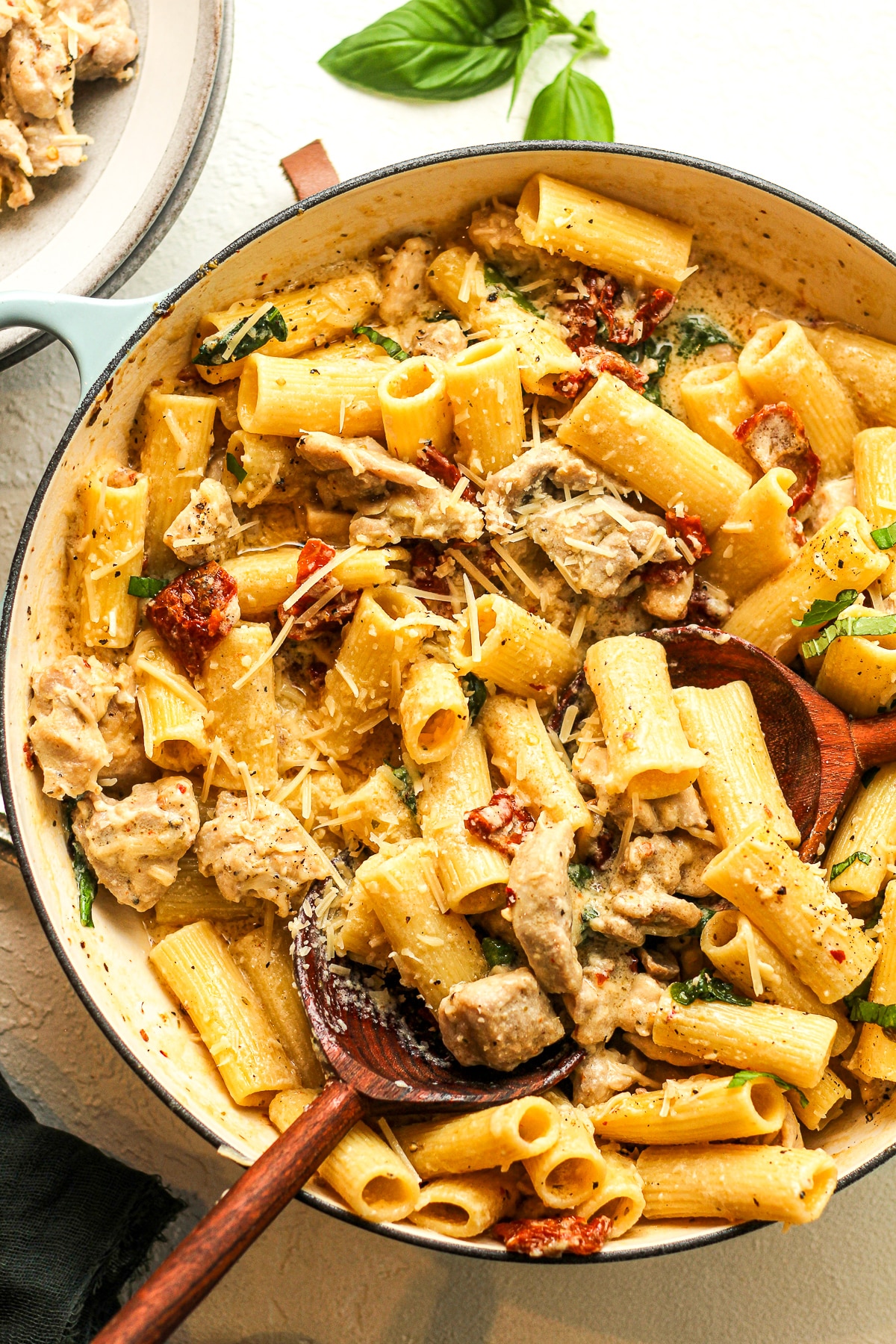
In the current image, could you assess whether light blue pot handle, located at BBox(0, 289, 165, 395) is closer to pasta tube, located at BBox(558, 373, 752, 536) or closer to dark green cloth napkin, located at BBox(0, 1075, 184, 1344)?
pasta tube, located at BBox(558, 373, 752, 536)

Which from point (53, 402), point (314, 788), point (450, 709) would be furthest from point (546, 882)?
point (53, 402)

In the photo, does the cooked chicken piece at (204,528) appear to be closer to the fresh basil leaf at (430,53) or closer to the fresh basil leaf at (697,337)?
the fresh basil leaf at (697,337)

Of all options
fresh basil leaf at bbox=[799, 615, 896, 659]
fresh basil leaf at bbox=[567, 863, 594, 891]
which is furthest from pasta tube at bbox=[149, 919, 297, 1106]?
fresh basil leaf at bbox=[799, 615, 896, 659]

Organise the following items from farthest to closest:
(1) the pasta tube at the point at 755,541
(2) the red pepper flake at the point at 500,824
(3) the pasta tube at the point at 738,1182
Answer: (1) the pasta tube at the point at 755,541 < (2) the red pepper flake at the point at 500,824 < (3) the pasta tube at the point at 738,1182

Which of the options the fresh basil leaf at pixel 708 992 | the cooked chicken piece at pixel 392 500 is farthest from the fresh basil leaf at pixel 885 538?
the fresh basil leaf at pixel 708 992

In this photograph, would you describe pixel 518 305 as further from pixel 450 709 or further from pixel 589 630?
pixel 450 709
